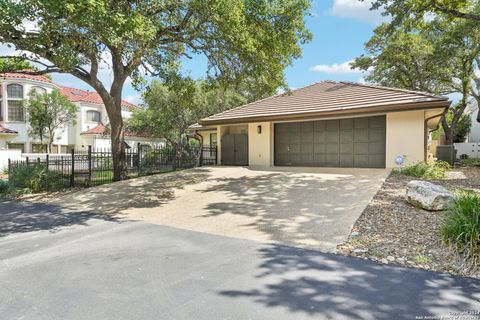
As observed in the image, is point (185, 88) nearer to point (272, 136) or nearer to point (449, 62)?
point (272, 136)

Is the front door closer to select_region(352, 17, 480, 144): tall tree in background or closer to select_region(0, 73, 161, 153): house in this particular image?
select_region(352, 17, 480, 144): tall tree in background

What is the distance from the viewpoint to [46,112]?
26.4m

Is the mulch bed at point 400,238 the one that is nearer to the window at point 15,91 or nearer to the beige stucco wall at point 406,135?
the beige stucco wall at point 406,135

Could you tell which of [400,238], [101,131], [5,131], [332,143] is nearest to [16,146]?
[5,131]

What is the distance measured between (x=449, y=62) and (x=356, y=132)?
10.2m

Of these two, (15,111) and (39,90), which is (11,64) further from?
(15,111)

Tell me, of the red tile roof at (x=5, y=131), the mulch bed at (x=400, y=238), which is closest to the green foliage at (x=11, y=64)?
the mulch bed at (x=400, y=238)

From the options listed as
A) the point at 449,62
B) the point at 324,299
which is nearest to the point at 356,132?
the point at 449,62

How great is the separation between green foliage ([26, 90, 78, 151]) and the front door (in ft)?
57.5

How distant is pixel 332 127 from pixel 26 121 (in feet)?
88.4

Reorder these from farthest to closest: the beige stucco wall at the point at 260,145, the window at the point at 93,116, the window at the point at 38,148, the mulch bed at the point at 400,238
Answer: the window at the point at 93,116
the window at the point at 38,148
the beige stucco wall at the point at 260,145
the mulch bed at the point at 400,238

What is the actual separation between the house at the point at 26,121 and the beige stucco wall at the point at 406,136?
21728 millimetres

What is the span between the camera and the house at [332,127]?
1236 cm

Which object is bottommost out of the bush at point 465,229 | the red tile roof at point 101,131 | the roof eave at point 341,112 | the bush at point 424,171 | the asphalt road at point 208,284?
the asphalt road at point 208,284
